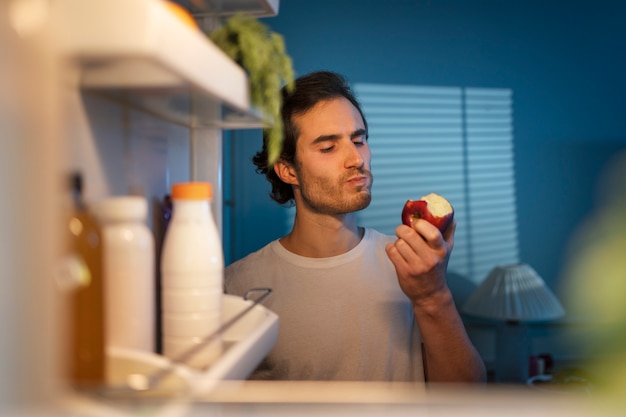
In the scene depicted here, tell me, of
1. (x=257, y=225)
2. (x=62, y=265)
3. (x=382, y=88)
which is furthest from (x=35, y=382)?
(x=382, y=88)

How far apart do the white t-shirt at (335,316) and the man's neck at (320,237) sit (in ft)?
0.09

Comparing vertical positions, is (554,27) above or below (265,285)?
above

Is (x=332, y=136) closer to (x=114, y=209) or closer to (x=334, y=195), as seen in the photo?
(x=334, y=195)

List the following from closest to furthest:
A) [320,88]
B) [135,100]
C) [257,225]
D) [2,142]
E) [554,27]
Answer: [2,142] < [135,100] < [320,88] < [257,225] < [554,27]

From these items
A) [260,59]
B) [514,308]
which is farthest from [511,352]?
[260,59]

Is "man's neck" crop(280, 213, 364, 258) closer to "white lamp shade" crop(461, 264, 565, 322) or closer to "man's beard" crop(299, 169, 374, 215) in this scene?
"man's beard" crop(299, 169, 374, 215)

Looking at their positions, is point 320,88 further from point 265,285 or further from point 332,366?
point 332,366

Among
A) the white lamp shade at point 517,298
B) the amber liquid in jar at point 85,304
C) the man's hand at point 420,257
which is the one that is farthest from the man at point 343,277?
the white lamp shade at point 517,298

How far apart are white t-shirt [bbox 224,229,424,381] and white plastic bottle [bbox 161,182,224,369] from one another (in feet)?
1.25

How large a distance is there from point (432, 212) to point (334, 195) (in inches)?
7.8

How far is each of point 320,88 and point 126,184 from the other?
25.5 inches

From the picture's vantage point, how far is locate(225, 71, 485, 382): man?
995 mm

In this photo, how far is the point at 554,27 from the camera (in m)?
1.76

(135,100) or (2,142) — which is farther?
(135,100)
